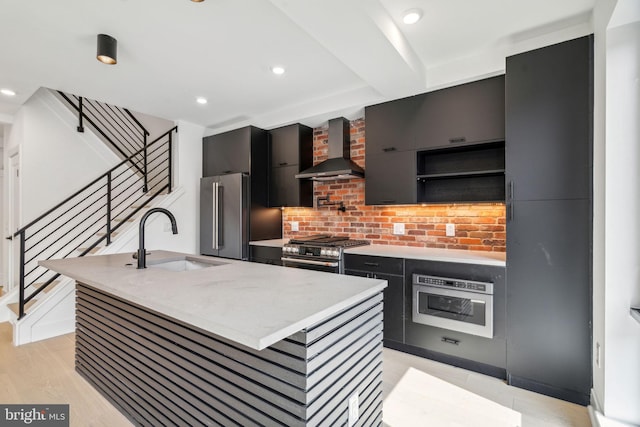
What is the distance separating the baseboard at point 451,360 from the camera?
94.0 inches

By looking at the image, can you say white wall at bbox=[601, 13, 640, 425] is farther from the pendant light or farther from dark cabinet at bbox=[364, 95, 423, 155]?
the pendant light

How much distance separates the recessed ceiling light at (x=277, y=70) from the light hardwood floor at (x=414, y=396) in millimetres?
2745

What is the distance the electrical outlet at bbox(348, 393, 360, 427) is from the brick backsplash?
2097mm

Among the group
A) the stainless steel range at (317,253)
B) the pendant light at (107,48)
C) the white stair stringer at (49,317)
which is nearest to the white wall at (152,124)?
the white stair stringer at (49,317)

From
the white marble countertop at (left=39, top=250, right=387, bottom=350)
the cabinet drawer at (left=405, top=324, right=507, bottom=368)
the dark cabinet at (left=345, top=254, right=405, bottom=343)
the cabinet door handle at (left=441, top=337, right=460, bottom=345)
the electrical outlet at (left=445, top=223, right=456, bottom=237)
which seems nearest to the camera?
the white marble countertop at (left=39, top=250, right=387, bottom=350)

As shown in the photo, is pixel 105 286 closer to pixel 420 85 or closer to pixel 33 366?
pixel 33 366

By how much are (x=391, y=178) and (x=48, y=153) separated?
172 inches

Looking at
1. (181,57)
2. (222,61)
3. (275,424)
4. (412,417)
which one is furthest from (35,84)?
(412,417)

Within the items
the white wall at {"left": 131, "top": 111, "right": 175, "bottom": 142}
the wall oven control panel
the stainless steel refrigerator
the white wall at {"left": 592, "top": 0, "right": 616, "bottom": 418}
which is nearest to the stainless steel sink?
the stainless steel refrigerator

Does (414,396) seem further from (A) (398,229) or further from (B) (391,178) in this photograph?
(B) (391,178)

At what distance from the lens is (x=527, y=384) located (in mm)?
2225

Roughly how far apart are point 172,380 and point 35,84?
346 centimetres

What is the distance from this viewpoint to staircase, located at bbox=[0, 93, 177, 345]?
10.5ft

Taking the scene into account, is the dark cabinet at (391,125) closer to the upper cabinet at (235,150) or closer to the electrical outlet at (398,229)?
the electrical outlet at (398,229)
